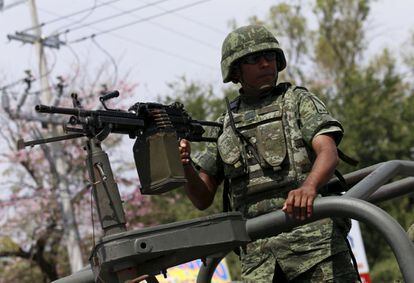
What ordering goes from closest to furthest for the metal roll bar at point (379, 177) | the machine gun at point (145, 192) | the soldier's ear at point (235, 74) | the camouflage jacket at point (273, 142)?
the machine gun at point (145, 192), the metal roll bar at point (379, 177), the camouflage jacket at point (273, 142), the soldier's ear at point (235, 74)

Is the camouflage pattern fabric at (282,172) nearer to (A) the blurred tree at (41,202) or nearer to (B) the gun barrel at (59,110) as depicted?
(B) the gun barrel at (59,110)

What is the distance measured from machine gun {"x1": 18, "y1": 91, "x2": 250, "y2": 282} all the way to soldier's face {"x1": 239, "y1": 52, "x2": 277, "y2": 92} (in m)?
0.64

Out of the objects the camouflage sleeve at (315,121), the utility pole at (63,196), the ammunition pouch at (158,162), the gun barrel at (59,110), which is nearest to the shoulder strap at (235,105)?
the camouflage sleeve at (315,121)

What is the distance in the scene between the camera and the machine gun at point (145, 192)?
6.93ft

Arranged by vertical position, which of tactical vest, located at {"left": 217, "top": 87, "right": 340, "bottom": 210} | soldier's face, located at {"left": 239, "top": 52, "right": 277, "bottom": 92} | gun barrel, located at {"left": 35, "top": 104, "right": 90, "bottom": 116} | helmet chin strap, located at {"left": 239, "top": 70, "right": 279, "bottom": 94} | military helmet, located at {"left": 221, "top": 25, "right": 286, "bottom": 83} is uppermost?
military helmet, located at {"left": 221, "top": 25, "right": 286, "bottom": 83}

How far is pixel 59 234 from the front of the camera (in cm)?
1942

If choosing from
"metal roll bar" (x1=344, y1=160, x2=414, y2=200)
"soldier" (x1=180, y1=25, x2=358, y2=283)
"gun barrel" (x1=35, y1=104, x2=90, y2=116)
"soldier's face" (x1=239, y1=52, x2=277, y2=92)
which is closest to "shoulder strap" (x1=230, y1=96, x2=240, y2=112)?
"soldier" (x1=180, y1=25, x2=358, y2=283)

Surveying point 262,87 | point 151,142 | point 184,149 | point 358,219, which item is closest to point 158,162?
point 151,142

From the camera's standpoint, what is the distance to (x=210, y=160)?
3158 millimetres

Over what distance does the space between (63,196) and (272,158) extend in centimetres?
1624

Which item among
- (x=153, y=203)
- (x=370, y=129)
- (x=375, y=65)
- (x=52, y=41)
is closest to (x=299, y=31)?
(x=375, y=65)

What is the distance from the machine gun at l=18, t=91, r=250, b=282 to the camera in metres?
2.11

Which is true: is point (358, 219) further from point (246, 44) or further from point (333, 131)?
point (246, 44)

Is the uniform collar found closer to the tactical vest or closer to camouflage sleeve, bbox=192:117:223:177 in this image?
the tactical vest
